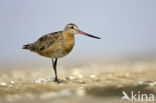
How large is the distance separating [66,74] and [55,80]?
13.4ft

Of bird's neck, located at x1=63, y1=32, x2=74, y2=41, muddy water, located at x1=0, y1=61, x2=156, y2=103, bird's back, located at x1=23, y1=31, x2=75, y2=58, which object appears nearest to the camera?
muddy water, located at x1=0, y1=61, x2=156, y2=103

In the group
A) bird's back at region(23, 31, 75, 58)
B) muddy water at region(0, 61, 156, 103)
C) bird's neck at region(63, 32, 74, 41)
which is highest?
bird's neck at region(63, 32, 74, 41)

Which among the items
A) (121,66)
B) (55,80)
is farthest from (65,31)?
→ (121,66)

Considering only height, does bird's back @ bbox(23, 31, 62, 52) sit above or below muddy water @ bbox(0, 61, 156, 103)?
above

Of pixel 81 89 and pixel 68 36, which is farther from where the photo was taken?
pixel 68 36

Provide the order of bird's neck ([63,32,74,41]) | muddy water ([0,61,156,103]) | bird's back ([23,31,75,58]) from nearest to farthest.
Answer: muddy water ([0,61,156,103]) → bird's back ([23,31,75,58]) → bird's neck ([63,32,74,41])

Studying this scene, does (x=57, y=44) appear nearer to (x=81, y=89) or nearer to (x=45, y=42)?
(x=45, y=42)

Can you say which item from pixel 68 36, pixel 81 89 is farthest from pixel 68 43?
pixel 81 89

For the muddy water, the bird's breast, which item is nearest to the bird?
the bird's breast

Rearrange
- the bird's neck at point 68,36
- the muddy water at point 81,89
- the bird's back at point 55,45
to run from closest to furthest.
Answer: the muddy water at point 81,89 < the bird's back at point 55,45 < the bird's neck at point 68,36

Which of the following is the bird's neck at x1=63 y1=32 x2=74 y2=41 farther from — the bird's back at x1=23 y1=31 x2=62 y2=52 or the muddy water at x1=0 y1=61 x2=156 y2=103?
the muddy water at x1=0 y1=61 x2=156 y2=103

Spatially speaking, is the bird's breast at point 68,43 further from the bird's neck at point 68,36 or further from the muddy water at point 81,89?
the muddy water at point 81,89

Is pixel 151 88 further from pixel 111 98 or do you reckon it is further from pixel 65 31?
pixel 65 31

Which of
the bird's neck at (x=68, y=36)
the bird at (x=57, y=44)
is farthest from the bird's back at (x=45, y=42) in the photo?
the bird's neck at (x=68, y=36)
